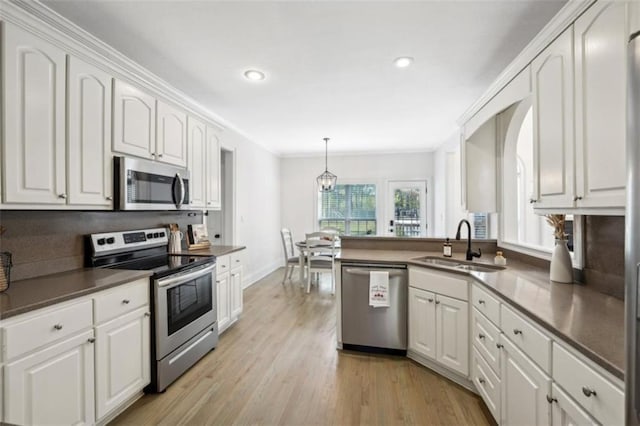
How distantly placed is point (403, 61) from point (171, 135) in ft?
7.23

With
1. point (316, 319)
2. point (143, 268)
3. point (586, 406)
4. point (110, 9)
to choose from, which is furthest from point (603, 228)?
point (110, 9)

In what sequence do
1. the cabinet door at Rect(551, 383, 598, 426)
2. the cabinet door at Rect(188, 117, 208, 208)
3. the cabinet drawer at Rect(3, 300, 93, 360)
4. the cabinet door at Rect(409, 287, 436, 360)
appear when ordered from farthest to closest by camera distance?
1. the cabinet door at Rect(188, 117, 208, 208)
2. the cabinet door at Rect(409, 287, 436, 360)
3. the cabinet drawer at Rect(3, 300, 93, 360)
4. the cabinet door at Rect(551, 383, 598, 426)

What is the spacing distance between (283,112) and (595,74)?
3151 millimetres

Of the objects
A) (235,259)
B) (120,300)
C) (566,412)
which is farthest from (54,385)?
(566,412)

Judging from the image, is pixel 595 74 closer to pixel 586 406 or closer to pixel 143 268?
pixel 586 406

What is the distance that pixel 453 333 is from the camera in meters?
2.25

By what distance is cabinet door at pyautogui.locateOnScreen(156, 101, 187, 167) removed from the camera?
104 inches

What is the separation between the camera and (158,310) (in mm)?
2127

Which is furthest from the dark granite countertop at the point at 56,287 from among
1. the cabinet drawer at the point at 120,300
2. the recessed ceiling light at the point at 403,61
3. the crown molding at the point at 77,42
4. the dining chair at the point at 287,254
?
the dining chair at the point at 287,254

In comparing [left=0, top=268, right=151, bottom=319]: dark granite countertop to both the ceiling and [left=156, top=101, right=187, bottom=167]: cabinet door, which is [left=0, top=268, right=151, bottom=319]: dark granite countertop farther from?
the ceiling

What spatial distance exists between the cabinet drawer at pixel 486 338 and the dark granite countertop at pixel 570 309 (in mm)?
243

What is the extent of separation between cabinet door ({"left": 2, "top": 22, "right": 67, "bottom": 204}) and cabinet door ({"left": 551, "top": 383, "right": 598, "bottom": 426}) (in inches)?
108

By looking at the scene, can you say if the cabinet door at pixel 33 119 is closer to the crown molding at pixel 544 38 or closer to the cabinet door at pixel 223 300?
the cabinet door at pixel 223 300

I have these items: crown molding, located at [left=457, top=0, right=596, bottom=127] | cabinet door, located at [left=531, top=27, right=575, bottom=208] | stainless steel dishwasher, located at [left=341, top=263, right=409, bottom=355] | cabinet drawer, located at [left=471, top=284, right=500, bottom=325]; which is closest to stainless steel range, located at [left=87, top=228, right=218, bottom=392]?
stainless steel dishwasher, located at [left=341, top=263, right=409, bottom=355]
